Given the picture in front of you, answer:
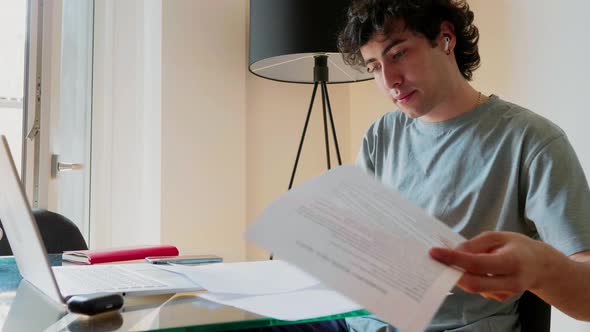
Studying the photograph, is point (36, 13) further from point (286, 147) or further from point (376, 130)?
point (376, 130)

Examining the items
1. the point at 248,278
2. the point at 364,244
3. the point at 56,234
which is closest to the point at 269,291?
the point at 248,278

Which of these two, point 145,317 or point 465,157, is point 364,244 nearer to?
point 145,317

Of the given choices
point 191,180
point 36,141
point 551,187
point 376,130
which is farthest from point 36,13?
point 551,187

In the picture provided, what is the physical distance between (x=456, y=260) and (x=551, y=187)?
390 millimetres

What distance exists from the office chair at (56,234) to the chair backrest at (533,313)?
3.96ft

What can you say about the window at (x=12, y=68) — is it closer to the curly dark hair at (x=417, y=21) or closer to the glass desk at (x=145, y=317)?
the curly dark hair at (x=417, y=21)

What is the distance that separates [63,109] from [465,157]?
192cm

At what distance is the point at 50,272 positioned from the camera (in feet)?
2.23

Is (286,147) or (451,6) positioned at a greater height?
(451,6)

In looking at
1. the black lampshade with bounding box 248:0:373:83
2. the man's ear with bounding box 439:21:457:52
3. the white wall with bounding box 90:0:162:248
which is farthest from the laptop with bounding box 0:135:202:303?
the white wall with bounding box 90:0:162:248

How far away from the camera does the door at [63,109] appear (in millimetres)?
2201

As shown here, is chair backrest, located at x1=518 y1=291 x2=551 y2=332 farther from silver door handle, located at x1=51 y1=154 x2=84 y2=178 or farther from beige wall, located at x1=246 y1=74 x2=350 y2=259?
silver door handle, located at x1=51 y1=154 x2=84 y2=178

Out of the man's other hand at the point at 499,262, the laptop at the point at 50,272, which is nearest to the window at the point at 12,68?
the laptop at the point at 50,272

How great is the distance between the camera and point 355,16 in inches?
48.0
